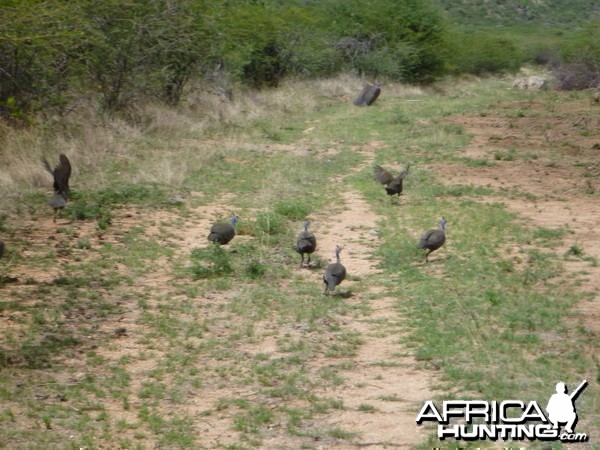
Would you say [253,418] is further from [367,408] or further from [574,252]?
[574,252]

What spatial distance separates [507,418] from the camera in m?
5.45

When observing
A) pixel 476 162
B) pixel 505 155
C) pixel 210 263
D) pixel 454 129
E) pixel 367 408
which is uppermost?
pixel 367 408

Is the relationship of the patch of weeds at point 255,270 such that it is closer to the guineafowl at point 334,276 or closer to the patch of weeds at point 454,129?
the guineafowl at point 334,276

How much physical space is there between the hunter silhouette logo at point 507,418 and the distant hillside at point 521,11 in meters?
71.3

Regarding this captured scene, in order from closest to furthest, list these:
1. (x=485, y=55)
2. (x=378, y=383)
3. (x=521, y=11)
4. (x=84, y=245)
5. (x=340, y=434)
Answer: (x=340, y=434) < (x=378, y=383) < (x=84, y=245) < (x=485, y=55) < (x=521, y=11)

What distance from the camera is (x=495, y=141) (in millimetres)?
20328

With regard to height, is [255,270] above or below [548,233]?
above

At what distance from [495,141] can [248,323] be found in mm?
13519

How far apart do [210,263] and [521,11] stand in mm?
76571

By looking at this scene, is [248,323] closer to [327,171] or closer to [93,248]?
[93,248]

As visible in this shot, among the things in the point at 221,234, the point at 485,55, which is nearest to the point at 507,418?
the point at 221,234

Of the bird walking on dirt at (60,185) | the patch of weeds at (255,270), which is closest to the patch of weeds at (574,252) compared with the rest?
the patch of weeds at (255,270)

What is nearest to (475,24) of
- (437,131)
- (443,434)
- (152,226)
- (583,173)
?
(437,131)

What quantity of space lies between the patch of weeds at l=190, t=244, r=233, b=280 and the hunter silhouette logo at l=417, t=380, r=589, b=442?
4.26 m
